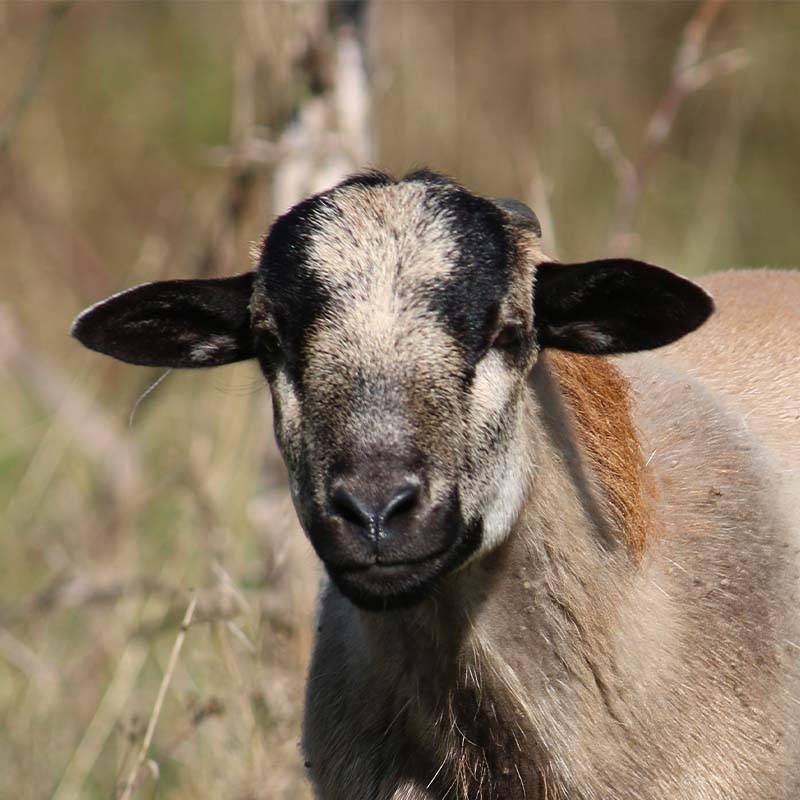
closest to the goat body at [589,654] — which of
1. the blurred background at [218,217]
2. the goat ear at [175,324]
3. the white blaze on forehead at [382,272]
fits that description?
the white blaze on forehead at [382,272]

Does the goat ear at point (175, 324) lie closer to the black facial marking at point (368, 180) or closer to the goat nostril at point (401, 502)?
the black facial marking at point (368, 180)

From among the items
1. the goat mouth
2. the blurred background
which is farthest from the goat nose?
the blurred background

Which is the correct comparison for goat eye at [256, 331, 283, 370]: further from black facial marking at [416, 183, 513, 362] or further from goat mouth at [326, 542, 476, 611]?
goat mouth at [326, 542, 476, 611]

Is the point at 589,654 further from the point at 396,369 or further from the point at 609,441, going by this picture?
the point at 396,369

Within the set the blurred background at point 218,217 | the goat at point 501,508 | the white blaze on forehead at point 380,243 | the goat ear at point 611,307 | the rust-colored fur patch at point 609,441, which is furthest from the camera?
the blurred background at point 218,217

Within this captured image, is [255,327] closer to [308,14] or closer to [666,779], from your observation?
[666,779]

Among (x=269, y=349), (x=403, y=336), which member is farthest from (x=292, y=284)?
(x=403, y=336)

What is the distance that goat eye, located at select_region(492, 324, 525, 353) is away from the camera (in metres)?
4.24

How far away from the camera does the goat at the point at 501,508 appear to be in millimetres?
4039

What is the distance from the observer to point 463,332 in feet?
13.5

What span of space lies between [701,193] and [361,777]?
35.8 feet

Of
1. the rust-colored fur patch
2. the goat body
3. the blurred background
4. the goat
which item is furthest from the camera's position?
the blurred background

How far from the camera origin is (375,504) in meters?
3.81

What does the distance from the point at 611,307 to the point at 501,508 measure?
2.23ft
